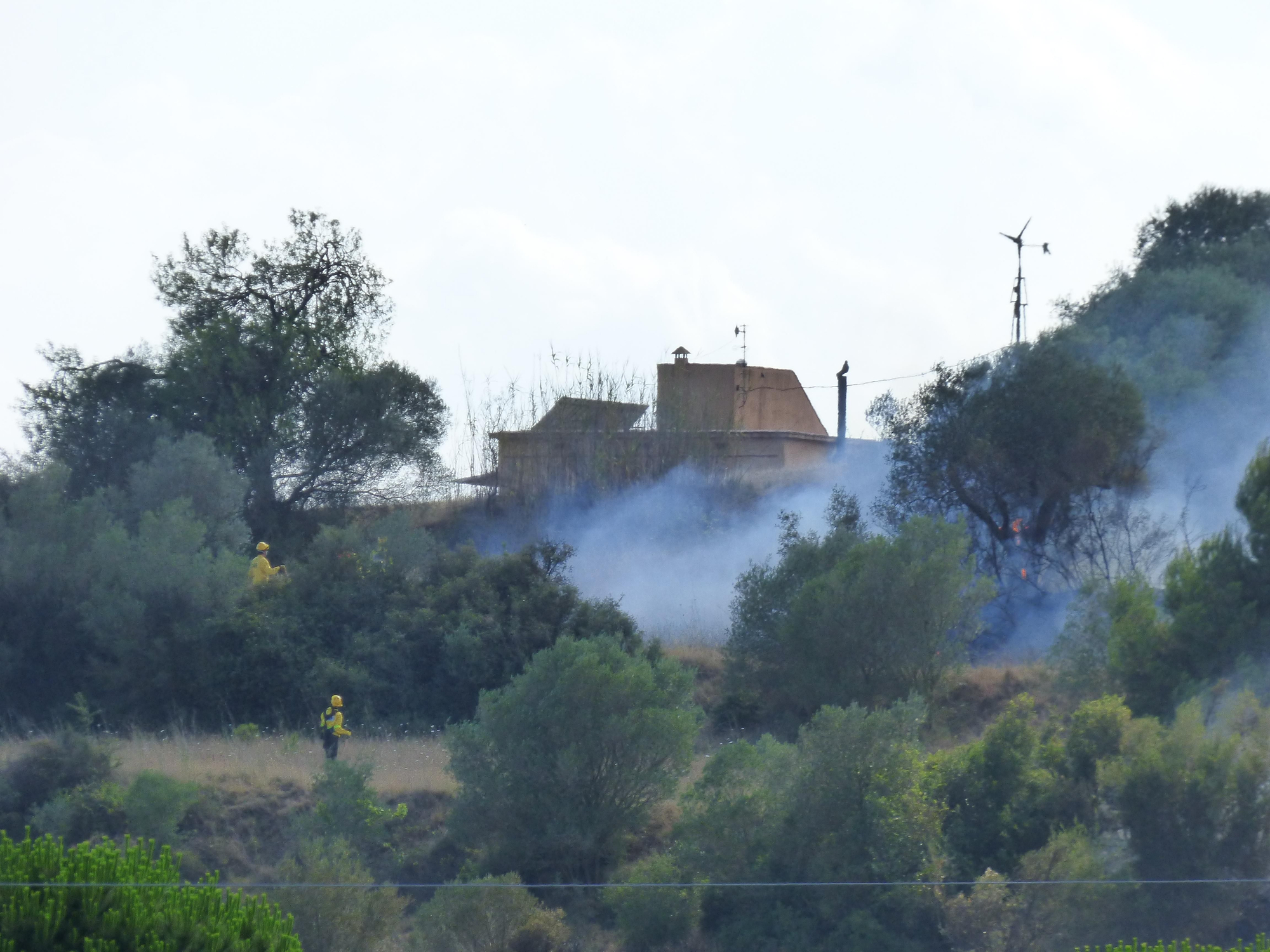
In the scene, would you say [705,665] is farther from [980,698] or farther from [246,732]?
[246,732]

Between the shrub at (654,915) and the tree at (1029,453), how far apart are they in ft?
44.1

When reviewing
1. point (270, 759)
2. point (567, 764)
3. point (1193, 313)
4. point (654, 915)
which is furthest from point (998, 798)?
point (1193, 313)

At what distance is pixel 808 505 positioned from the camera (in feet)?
99.8

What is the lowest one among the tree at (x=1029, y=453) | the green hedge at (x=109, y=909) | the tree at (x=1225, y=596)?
the green hedge at (x=109, y=909)

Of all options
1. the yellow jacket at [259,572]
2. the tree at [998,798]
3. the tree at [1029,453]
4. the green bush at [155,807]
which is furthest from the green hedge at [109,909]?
the tree at [1029,453]

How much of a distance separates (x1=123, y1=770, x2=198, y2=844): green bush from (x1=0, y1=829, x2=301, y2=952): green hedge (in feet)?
24.7

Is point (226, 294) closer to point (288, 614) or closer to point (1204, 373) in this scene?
point (288, 614)

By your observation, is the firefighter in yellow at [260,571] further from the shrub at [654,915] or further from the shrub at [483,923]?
the shrub at [654,915]

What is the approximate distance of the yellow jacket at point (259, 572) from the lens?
22.5 m

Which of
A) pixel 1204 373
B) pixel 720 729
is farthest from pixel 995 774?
pixel 1204 373

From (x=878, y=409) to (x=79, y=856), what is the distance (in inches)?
860

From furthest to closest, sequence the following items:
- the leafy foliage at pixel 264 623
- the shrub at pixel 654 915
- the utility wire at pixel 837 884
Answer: the leafy foliage at pixel 264 623
the shrub at pixel 654 915
the utility wire at pixel 837 884

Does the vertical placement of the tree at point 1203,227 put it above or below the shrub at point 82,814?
above

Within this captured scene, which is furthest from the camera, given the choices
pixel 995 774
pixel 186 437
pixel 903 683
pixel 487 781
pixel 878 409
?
pixel 186 437
